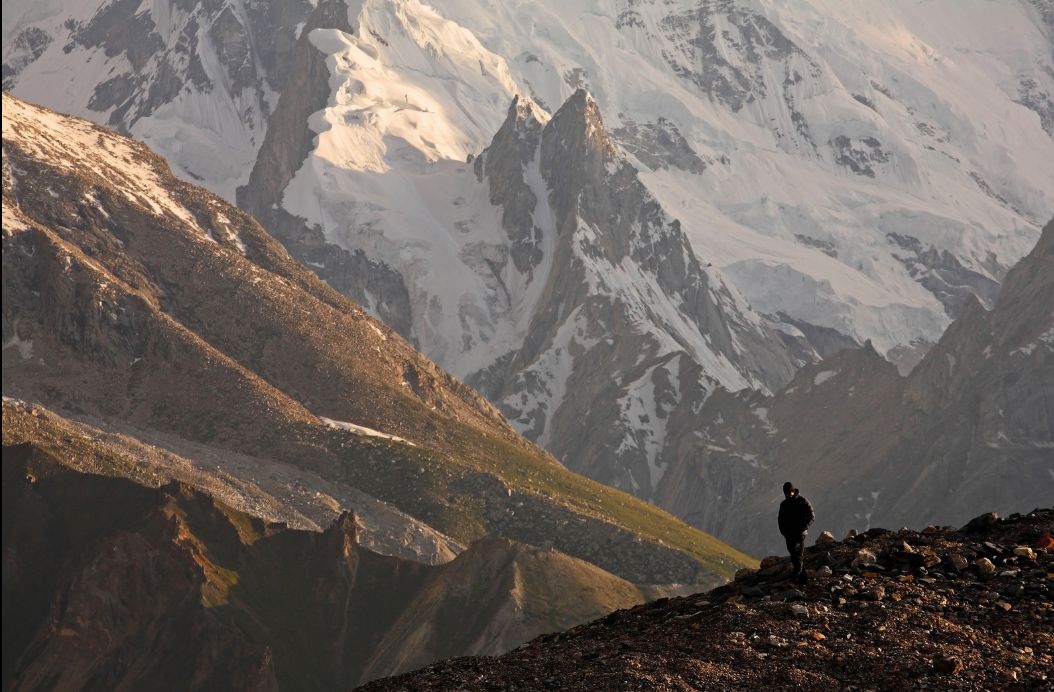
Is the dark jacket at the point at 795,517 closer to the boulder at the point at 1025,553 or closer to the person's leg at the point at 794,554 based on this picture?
the person's leg at the point at 794,554

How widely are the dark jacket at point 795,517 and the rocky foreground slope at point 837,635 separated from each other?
192cm

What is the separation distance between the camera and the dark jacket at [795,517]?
198ft

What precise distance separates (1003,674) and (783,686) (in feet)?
19.0

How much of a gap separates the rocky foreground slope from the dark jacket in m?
1.92

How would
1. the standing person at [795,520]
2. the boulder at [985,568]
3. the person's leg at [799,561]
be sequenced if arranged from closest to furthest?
the standing person at [795,520] → the person's leg at [799,561] → the boulder at [985,568]

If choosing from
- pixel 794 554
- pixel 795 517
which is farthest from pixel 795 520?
pixel 794 554

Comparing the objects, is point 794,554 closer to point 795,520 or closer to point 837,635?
point 795,520

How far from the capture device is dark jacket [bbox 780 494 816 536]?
60412 millimetres

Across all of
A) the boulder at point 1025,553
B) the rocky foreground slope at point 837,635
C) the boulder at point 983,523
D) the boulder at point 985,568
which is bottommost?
the rocky foreground slope at point 837,635

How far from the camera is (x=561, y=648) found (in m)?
61.2

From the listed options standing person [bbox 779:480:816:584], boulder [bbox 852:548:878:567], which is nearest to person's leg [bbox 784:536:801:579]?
standing person [bbox 779:480:816:584]

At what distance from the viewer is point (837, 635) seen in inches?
2243

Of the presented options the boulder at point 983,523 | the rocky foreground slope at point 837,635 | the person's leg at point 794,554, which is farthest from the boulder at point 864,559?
the boulder at point 983,523

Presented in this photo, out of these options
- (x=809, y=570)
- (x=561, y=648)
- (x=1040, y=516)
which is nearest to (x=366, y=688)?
(x=561, y=648)
